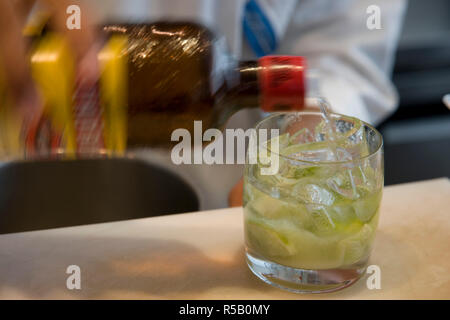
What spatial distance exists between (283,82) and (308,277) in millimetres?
177

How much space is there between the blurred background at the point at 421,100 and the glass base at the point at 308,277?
1011mm

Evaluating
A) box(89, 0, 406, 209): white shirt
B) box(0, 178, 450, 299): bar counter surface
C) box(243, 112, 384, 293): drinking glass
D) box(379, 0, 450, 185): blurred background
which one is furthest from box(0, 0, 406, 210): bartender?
box(379, 0, 450, 185): blurred background

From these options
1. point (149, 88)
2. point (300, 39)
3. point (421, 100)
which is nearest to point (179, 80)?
point (149, 88)

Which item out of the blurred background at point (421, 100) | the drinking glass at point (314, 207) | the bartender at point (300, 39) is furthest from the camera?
the blurred background at point (421, 100)

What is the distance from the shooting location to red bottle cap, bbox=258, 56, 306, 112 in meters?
0.47

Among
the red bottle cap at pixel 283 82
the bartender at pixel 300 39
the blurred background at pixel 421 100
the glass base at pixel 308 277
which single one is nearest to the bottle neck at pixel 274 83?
the red bottle cap at pixel 283 82

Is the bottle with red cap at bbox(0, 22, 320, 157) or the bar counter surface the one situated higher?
the bottle with red cap at bbox(0, 22, 320, 157)

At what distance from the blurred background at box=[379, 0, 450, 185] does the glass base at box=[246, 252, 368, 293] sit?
3.32ft

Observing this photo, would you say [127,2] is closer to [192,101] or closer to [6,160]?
[6,160]

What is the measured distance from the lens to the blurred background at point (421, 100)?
1.53 meters

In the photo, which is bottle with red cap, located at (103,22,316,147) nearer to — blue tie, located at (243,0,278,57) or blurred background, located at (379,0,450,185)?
blue tie, located at (243,0,278,57)

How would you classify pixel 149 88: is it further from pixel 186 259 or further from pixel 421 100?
pixel 421 100

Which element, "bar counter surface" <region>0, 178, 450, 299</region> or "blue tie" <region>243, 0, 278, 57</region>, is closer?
"bar counter surface" <region>0, 178, 450, 299</region>

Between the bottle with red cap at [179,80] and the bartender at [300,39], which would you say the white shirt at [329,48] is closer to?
the bartender at [300,39]
